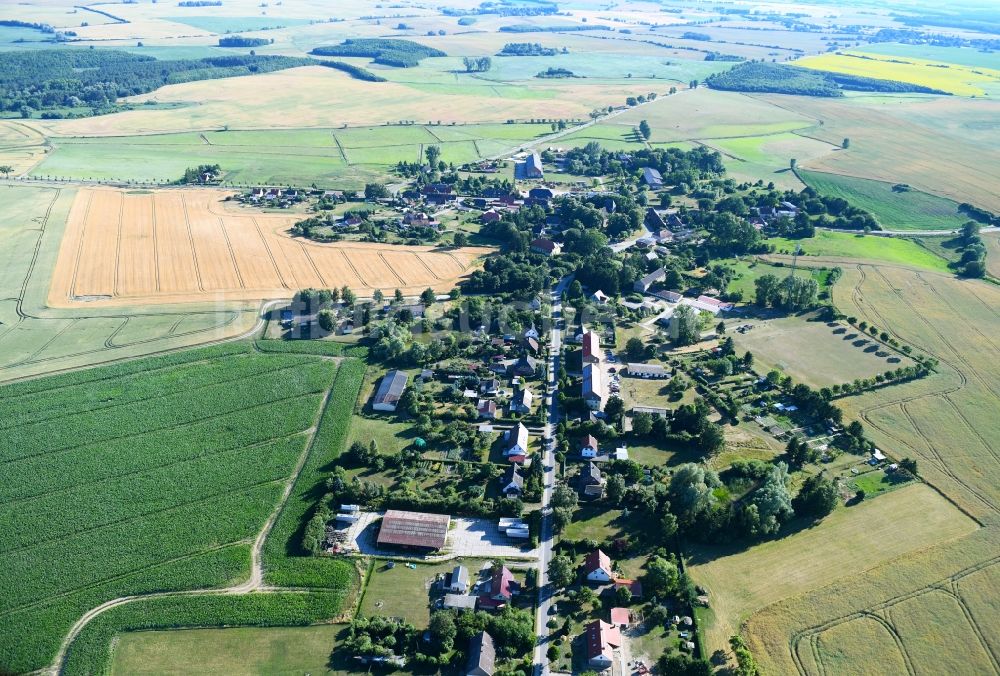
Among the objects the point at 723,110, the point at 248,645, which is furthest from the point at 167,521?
the point at 723,110

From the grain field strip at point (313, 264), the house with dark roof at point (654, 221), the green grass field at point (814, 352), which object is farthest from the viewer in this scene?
the house with dark roof at point (654, 221)

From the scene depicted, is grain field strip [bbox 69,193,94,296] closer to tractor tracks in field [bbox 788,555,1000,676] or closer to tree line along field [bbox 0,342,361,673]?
tree line along field [bbox 0,342,361,673]

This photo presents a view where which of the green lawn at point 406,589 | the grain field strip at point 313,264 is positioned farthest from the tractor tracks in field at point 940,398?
the grain field strip at point 313,264

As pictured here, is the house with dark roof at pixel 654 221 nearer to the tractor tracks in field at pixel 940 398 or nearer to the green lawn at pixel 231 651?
the tractor tracks in field at pixel 940 398

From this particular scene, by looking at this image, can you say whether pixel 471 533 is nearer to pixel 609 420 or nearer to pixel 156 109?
pixel 609 420

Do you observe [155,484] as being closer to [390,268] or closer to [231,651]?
[231,651]

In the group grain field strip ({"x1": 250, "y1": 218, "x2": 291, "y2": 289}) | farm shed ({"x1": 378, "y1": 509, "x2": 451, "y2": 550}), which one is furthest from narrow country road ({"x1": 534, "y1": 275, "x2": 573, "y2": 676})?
grain field strip ({"x1": 250, "y1": 218, "x2": 291, "y2": 289})
